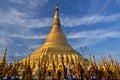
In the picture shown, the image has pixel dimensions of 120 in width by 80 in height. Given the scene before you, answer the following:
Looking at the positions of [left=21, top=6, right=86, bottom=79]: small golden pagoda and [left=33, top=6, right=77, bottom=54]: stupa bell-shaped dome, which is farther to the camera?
[left=33, top=6, right=77, bottom=54]: stupa bell-shaped dome

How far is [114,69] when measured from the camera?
40.7m

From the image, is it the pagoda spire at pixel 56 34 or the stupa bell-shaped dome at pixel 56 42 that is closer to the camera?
the stupa bell-shaped dome at pixel 56 42

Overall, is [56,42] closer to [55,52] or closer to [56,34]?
[56,34]

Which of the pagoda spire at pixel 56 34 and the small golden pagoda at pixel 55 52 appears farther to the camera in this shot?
the pagoda spire at pixel 56 34

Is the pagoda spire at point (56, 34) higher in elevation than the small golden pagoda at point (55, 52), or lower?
higher

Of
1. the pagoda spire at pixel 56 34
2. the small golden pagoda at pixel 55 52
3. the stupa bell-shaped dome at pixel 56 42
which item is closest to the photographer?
the small golden pagoda at pixel 55 52

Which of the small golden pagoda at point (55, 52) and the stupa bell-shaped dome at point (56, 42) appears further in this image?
the stupa bell-shaped dome at point (56, 42)

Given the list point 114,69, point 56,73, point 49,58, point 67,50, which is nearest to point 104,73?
point 114,69

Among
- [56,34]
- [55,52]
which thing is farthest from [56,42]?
[55,52]

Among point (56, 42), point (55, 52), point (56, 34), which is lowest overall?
point (55, 52)

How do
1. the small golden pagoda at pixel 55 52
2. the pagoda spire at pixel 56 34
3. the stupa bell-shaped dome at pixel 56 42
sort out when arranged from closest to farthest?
the small golden pagoda at pixel 55 52, the stupa bell-shaped dome at pixel 56 42, the pagoda spire at pixel 56 34

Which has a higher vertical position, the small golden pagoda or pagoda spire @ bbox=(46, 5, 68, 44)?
pagoda spire @ bbox=(46, 5, 68, 44)

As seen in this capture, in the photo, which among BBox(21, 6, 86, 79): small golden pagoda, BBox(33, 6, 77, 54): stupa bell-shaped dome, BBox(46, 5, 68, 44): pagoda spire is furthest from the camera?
BBox(46, 5, 68, 44): pagoda spire

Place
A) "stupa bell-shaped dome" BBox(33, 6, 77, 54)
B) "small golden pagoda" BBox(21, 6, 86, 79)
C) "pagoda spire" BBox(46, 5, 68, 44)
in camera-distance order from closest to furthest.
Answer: "small golden pagoda" BBox(21, 6, 86, 79) < "stupa bell-shaped dome" BBox(33, 6, 77, 54) < "pagoda spire" BBox(46, 5, 68, 44)
